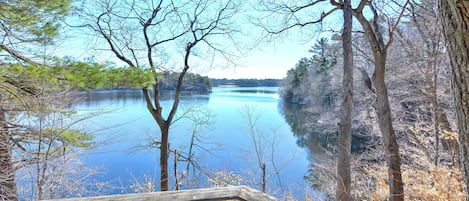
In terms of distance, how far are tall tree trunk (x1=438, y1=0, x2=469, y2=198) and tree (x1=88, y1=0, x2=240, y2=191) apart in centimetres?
406

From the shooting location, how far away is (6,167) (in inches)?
123

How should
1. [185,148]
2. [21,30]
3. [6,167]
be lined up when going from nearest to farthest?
1. [21,30]
2. [6,167]
3. [185,148]

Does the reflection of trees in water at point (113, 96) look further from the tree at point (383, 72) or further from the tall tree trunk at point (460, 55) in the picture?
the tall tree trunk at point (460, 55)

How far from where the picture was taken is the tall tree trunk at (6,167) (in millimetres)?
2893

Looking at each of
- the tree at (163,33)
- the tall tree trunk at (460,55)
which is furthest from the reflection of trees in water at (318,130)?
the tall tree trunk at (460,55)

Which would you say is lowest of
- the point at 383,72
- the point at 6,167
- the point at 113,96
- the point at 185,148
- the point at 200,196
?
the point at 185,148

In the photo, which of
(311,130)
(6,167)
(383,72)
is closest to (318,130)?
(311,130)

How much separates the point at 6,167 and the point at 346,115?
435 centimetres

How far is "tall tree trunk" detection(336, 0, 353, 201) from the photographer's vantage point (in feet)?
10.4

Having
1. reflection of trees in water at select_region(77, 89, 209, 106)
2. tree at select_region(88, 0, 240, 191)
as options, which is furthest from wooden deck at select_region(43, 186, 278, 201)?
tree at select_region(88, 0, 240, 191)

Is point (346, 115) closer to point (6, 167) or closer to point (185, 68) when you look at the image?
point (185, 68)

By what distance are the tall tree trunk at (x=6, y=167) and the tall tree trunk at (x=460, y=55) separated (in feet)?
12.9

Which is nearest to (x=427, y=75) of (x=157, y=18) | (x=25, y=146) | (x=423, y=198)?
(x=423, y=198)

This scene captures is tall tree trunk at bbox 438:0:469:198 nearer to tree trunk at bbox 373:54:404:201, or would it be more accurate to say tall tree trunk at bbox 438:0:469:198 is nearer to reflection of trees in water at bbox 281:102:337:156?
tree trunk at bbox 373:54:404:201
